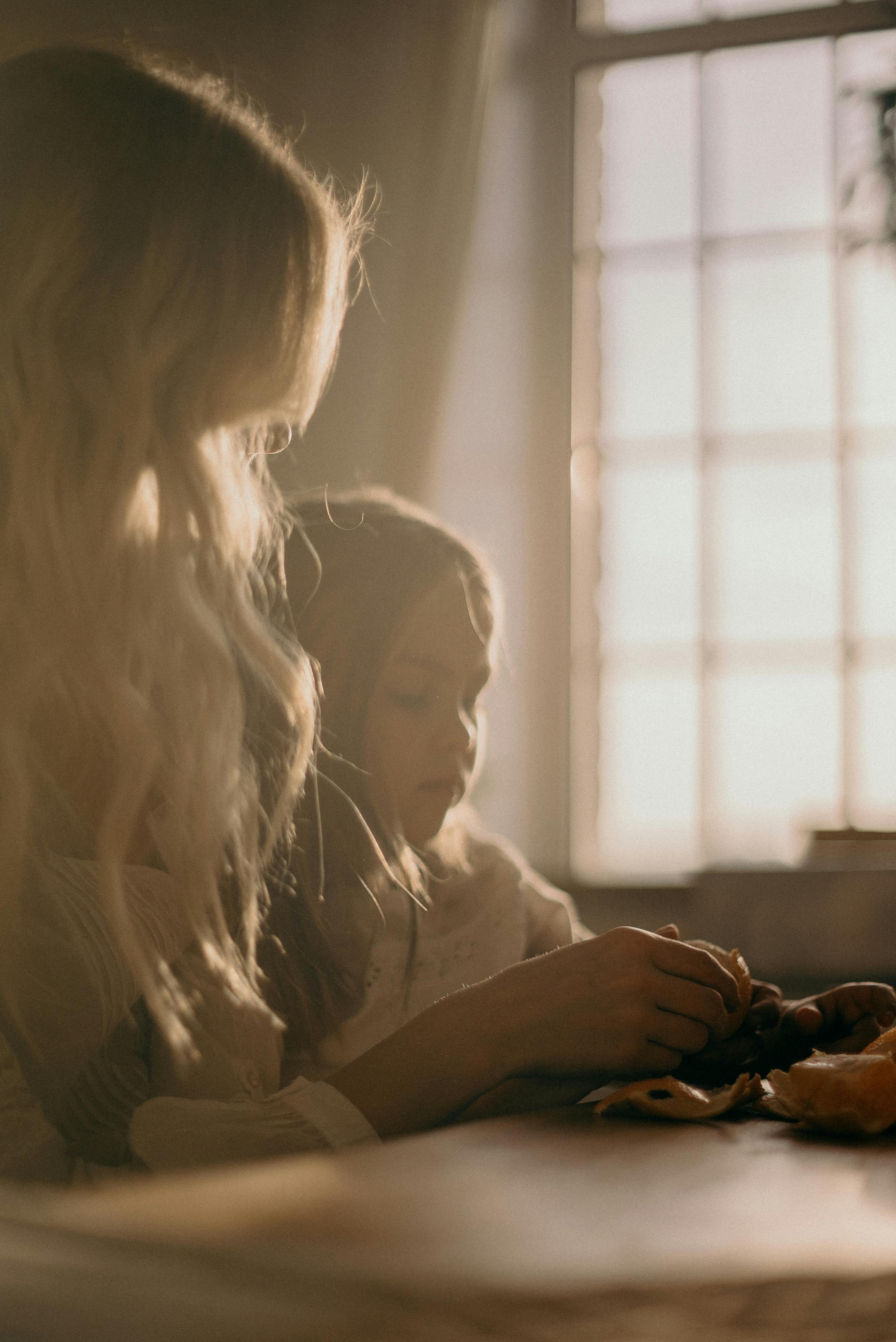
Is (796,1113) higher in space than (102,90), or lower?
lower

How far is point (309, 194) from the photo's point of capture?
0.62ft

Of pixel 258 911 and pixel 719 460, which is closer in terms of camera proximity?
pixel 258 911

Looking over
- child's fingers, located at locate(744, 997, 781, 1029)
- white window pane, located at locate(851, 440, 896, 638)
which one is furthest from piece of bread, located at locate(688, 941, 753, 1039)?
white window pane, located at locate(851, 440, 896, 638)

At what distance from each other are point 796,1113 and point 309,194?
0.17 m

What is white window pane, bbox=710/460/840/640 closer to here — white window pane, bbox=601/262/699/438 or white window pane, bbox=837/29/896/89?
white window pane, bbox=601/262/699/438

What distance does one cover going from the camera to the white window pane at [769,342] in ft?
1.65

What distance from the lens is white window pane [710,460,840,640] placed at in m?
0.49

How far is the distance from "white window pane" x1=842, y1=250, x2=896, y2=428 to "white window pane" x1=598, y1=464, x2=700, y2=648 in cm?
11

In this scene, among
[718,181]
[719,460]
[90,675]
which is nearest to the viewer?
[90,675]

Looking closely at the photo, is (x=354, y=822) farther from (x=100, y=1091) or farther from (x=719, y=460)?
(x=719, y=460)

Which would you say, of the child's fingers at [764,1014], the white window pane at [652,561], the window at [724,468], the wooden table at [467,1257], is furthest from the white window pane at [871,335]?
the wooden table at [467,1257]

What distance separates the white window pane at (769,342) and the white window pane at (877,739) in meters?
0.15

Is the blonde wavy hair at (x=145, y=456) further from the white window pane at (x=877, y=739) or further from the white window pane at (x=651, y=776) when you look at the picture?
the white window pane at (x=877, y=739)

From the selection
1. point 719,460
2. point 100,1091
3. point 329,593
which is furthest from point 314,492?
point 719,460
